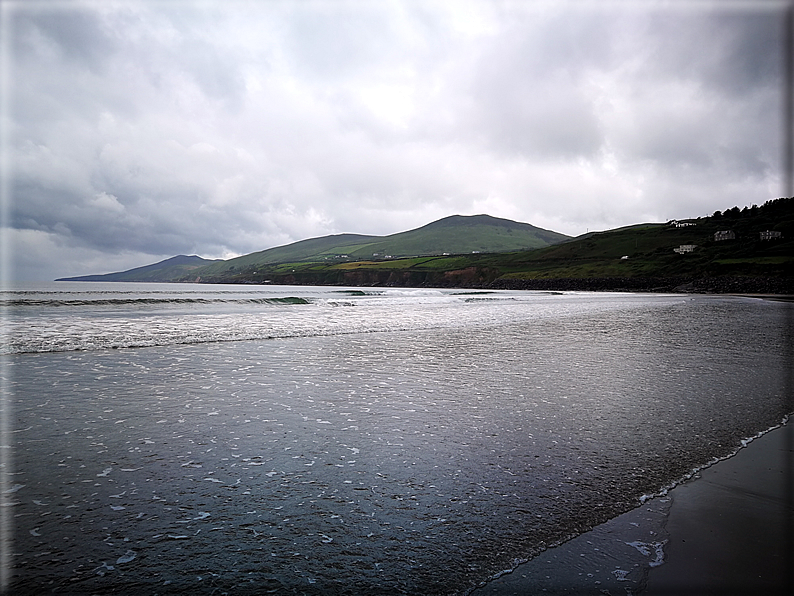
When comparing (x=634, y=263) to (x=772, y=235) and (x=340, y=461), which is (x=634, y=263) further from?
(x=340, y=461)

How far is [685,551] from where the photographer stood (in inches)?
145

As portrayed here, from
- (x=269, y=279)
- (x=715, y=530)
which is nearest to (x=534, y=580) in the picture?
(x=715, y=530)

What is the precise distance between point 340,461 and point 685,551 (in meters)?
3.59

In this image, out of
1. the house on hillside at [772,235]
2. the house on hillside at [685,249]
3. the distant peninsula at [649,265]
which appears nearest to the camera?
the distant peninsula at [649,265]

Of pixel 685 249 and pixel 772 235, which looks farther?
pixel 685 249

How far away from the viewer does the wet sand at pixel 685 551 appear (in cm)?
326

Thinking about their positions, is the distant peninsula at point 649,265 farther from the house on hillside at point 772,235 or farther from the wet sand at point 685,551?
the wet sand at point 685,551

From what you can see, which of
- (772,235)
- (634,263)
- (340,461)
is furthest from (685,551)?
(772,235)

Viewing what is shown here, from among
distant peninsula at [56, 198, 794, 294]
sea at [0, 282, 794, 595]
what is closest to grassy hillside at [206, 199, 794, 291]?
distant peninsula at [56, 198, 794, 294]

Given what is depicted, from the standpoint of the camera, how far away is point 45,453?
542 centimetres

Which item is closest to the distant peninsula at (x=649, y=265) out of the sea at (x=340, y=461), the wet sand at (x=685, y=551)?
the sea at (x=340, y=461)

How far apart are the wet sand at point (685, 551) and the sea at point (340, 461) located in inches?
3.1

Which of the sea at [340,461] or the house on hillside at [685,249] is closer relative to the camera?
the sea at [340,461]

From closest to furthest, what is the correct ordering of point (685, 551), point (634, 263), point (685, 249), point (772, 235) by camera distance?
point (685, 551), point (772, 235), point (685, 249), point (634, 263)
